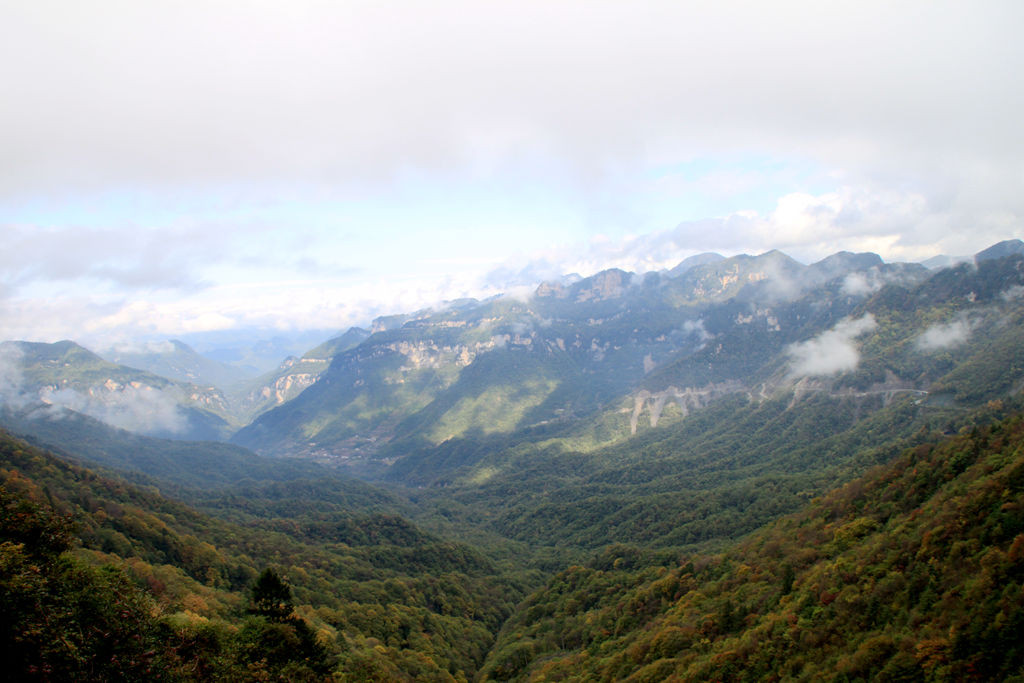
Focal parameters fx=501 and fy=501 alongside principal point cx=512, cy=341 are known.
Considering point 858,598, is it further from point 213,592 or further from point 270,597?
point 213,592

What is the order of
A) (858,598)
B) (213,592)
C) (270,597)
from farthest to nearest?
(213,592) → (270,597) → (858,598)

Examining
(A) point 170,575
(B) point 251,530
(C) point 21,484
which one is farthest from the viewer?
(B) point 251,530

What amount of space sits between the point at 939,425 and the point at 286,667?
181 m

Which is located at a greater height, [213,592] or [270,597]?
[270,597]

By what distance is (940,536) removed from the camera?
36.3m

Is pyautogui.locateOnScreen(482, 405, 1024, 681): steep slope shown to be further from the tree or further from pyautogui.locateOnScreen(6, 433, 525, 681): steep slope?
the tree

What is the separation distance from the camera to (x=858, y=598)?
3675 centimetres

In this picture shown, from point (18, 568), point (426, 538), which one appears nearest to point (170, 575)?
point (18, 568)

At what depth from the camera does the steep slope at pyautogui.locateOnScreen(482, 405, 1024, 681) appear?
27422 mm

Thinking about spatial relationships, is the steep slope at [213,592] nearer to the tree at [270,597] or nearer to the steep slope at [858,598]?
the tree at [270,597]

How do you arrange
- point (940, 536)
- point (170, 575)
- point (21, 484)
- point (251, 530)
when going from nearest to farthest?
point (940, 536), point (170, 575), point (21, 484), point (251, 530)

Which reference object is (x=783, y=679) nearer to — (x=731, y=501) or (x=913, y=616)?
(x=913, y=616)

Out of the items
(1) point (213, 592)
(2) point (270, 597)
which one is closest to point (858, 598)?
(2) point (270, 597)

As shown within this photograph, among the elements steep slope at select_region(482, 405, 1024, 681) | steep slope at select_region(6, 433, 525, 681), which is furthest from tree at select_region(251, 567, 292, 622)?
steep slope at select_region(482, 405, 1024, 681)
